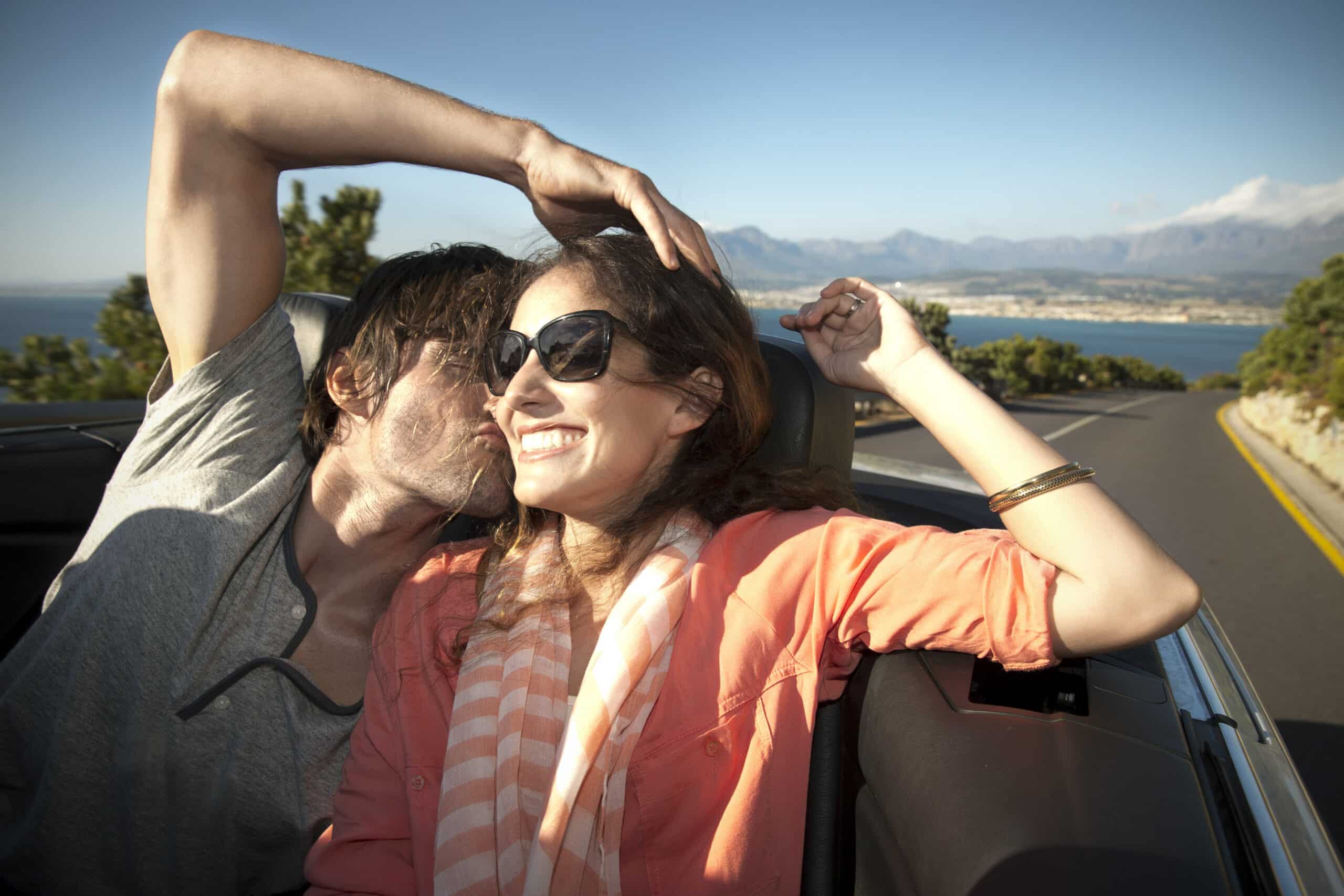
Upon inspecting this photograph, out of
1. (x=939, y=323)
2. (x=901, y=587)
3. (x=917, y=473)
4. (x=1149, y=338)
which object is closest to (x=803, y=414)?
(x=901, y=587)

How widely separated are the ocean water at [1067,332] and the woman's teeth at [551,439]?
597 millimetres

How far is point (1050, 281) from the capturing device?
145 meters

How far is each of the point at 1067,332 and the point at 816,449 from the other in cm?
14281

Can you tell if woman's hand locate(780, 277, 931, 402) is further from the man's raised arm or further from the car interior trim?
the car interior trim

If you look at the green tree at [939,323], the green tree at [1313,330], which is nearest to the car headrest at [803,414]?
the green tree at [939,323]

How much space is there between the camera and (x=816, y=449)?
1.90 metres

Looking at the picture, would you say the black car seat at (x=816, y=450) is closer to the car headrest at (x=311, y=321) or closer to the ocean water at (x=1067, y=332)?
the ocean water at (x=1067, y=332)

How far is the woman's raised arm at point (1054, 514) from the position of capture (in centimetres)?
137

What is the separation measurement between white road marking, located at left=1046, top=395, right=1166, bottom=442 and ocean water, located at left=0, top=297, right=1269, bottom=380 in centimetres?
464

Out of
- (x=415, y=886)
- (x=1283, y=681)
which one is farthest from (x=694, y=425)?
(x=1283, y=681)

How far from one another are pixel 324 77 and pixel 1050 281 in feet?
528

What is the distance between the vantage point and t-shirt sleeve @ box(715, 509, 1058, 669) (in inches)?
56.3

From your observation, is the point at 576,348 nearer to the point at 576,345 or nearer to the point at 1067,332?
the point at 576,345

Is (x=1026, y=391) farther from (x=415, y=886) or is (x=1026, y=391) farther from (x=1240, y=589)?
(x=415, y=886)
